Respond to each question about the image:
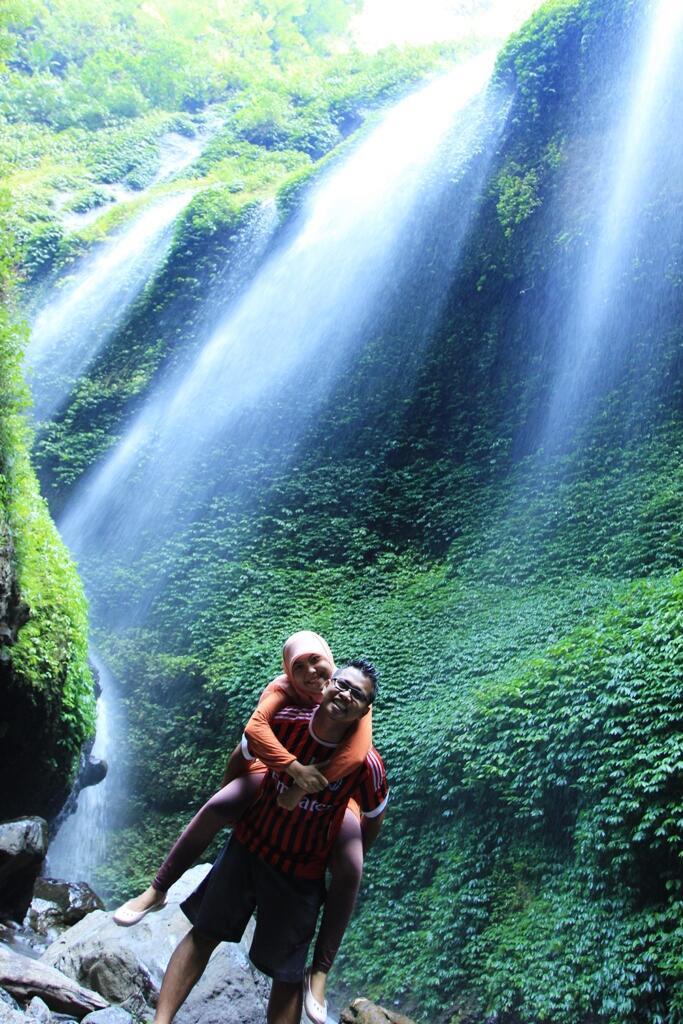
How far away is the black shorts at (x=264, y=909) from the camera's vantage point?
323cm

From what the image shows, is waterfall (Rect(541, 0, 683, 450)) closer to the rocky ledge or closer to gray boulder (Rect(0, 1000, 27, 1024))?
the rocky ledge

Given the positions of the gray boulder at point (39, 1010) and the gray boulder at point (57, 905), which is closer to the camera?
the gray boulder at point (39, 1010)

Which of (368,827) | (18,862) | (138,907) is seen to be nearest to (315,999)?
(368,827)

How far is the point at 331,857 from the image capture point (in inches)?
128

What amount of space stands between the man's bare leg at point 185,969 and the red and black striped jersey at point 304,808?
1.46 ft

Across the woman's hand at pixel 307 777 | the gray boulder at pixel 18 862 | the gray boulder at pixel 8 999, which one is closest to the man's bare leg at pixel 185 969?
the gray boulder at pixel 8 999

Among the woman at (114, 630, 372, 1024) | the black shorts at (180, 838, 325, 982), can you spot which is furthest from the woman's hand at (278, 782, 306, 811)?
the black shorts at (180, 838, 325, 982)

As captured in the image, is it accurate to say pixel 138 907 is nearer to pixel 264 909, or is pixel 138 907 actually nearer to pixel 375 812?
pixel 264 909

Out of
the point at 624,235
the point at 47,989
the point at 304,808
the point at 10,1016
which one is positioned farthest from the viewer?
the point at 624,235

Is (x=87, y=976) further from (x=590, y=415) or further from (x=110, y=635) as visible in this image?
(x=590, y=415)

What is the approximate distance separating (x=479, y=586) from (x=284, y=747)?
6.66 meters

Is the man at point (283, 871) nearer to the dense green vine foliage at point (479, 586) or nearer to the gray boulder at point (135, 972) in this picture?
the gray boulder at point (135, 972)

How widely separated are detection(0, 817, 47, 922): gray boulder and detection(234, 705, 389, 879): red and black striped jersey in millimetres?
3306

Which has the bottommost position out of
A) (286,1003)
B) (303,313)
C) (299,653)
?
(286,1003)
